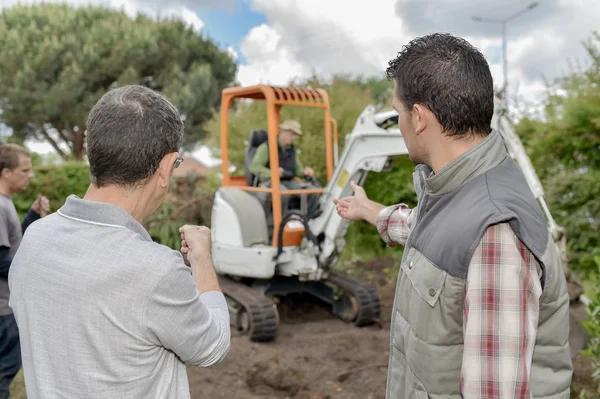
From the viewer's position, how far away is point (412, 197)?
1027 centimetres

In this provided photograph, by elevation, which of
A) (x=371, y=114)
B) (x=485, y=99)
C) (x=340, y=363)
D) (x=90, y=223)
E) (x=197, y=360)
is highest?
(x=371, y=114)

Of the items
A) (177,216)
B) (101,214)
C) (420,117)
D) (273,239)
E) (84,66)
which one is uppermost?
(84,66)

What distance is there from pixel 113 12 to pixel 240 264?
2235 centimetres

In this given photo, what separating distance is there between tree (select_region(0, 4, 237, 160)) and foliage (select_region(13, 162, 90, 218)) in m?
9.52

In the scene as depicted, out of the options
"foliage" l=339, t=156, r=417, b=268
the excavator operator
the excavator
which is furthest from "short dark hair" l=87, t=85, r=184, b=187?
"foliage" l=339, t=156, r=417, b=268

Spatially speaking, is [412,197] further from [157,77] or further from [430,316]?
[157,77]

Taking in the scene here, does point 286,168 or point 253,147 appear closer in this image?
point 286,168

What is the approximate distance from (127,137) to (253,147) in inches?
213

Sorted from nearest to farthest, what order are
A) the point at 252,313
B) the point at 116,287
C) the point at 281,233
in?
the point at 116,287
the point at 252,313
the point at 281,233

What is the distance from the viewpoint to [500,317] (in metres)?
1.33

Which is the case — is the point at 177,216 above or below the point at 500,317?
below

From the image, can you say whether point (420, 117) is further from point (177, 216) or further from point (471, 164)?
point (177, 216)

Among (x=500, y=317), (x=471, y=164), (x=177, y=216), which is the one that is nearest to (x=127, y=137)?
(x=471, y=164)

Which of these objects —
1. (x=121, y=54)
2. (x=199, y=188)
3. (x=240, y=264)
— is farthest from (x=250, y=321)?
(x=121, y=54)
